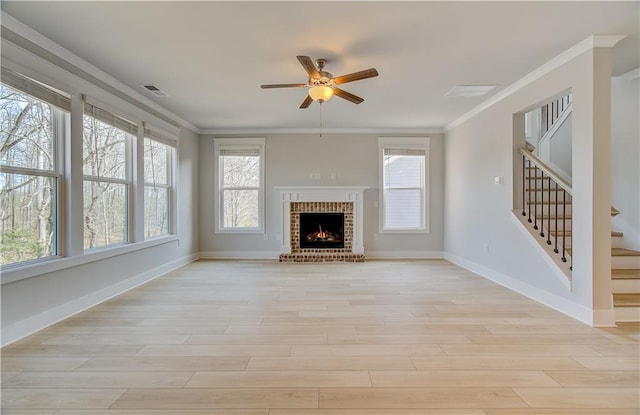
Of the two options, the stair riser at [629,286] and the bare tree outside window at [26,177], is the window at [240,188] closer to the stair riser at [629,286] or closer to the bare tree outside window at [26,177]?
the bare tree outside window at [26,177]

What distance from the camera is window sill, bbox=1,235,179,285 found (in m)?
2.55

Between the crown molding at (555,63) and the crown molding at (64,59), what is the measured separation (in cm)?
485

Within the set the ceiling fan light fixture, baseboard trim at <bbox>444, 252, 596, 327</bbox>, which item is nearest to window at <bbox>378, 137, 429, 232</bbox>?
baseboard trim at <bbox>444, 252, 596, 327</bbox>

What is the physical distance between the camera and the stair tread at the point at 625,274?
323cm

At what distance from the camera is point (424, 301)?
3578 millimetres

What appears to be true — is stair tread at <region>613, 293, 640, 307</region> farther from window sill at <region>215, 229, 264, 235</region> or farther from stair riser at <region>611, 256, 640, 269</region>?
window sill at <region>215, 229, 264, 235</region>

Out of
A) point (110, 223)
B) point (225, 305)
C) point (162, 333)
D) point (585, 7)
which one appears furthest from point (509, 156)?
point (110, 223)

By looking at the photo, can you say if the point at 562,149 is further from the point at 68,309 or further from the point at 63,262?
the point at 68,309

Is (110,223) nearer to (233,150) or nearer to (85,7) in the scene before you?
(85,7)

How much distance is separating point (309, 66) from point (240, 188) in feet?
13.2

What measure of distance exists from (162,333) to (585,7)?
169 inches

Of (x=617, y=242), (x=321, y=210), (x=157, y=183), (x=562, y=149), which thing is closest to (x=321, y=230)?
(x=321, y=210)

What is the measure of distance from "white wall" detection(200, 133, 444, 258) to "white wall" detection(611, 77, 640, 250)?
2791 millimetres

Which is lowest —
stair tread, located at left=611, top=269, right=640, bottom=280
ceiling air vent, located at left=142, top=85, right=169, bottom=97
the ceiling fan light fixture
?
stair tread, located at left=611, top=269, right=640, bottom=280
